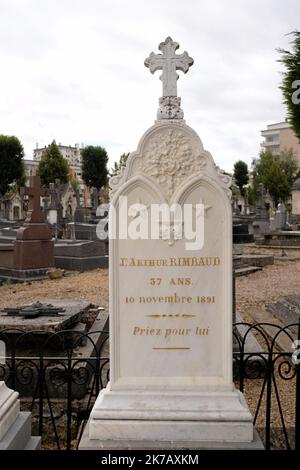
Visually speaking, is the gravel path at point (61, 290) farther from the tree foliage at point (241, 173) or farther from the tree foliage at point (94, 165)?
the tree foliage at point (241, 173)

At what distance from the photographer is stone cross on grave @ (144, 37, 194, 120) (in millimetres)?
3207

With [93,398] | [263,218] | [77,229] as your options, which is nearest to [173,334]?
[93,398]

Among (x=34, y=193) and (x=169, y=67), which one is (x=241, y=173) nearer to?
(x=34, y=193)

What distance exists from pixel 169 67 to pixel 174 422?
2.49 meters

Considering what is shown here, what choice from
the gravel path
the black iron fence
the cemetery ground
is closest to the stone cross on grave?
the black iron fence

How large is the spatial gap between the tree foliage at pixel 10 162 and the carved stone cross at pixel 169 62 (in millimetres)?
50277

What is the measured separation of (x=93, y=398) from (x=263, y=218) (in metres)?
25.8

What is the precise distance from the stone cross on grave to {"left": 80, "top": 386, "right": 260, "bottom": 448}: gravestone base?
201 cm

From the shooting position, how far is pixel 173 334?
3156mm

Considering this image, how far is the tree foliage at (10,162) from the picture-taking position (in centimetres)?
5050

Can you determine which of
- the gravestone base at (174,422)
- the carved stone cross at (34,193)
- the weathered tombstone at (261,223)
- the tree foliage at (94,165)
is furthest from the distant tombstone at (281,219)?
the tree foliage at (94,165)

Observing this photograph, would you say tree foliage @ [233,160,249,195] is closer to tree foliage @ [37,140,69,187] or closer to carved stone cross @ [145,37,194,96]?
tree foliage @ [37,140,69,187]

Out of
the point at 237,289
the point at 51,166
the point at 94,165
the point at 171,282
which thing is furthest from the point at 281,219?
the point at 94,165
